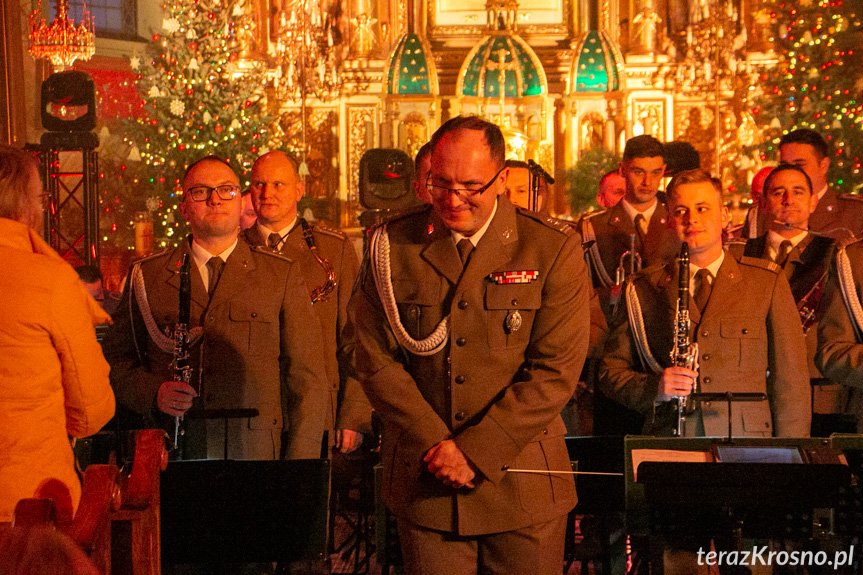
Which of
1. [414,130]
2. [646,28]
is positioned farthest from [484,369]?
[646,28]

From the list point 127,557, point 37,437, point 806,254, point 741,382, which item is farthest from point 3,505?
point 806,254

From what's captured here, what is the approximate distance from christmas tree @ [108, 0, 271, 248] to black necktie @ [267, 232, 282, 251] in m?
8.41

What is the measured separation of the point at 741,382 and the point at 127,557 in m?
2.43

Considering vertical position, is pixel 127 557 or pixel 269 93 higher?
pixel 269 93

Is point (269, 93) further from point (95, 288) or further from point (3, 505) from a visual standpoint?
point (3, 505)

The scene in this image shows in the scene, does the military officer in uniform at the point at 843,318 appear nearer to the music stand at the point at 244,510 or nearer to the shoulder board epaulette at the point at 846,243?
the shoulder board epaulette at the point at 846,243

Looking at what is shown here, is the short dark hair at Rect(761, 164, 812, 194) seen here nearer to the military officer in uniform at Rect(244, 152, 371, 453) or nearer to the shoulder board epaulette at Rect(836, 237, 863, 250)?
the shoulder board epaulette at Rect(836, 237, 863, 250)

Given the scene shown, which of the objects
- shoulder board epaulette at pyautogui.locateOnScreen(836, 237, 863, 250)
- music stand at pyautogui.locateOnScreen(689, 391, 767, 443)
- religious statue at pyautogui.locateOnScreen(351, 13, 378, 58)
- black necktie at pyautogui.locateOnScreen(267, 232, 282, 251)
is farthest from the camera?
religious statue at pyautogui.locateOnScreen(351, 13, 378, 58)

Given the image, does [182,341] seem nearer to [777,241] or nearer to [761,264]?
[761,264]

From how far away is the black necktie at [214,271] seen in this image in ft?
13.4

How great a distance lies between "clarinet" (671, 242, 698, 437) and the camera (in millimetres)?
3869

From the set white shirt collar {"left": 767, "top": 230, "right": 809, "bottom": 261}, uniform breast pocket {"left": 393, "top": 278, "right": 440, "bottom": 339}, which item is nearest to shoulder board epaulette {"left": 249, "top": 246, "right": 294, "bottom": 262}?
uniform breast pocket {"left": 393, "top": 278, "right": 440, "bottom": 339}

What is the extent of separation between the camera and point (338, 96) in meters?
14.4

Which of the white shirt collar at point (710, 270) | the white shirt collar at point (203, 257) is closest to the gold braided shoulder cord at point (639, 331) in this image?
the white shirt collar at point (710, 270)
